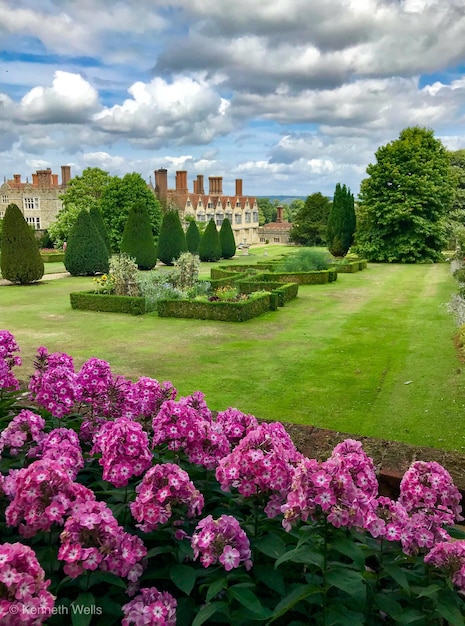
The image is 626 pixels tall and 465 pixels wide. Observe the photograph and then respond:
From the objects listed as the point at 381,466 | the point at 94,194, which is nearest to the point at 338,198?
the point at 94,194

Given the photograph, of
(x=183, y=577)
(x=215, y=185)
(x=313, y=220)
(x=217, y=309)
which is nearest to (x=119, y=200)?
(x=217, y=309)

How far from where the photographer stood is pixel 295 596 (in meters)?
1.80

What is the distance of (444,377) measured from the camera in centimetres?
838

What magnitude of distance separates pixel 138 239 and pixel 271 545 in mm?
27938

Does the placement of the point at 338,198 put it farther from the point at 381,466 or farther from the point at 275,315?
the point at 381,466

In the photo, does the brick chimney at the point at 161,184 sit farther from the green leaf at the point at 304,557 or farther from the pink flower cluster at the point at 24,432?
the green leaf at the point at 304,557

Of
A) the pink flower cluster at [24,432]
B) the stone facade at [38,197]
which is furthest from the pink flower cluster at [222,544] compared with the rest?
the stone facade at [38,197]

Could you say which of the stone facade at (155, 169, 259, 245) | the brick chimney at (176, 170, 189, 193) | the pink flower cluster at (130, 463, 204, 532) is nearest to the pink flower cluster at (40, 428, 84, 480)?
the pink flower cluster at (130, 463, 204, 532)

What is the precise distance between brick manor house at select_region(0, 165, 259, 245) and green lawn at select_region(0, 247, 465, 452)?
1637 inches

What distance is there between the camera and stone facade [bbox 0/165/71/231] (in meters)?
62.1

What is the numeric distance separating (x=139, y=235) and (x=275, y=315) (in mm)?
16403

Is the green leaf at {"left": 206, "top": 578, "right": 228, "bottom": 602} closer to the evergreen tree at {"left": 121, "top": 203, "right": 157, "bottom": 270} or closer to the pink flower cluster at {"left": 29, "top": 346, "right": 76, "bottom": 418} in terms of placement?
the pink flower cluster at {"left": 29, "top": 346, "right": 76, "bottom": 418}

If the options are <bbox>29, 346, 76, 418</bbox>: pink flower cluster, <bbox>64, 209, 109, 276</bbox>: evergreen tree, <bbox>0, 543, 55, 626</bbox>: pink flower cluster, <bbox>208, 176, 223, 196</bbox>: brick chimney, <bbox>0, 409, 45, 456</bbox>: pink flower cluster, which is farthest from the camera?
<bbox>208, 176, 223, 196</bbox>: brick chimney

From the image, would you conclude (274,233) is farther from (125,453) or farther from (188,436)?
(125,453)
